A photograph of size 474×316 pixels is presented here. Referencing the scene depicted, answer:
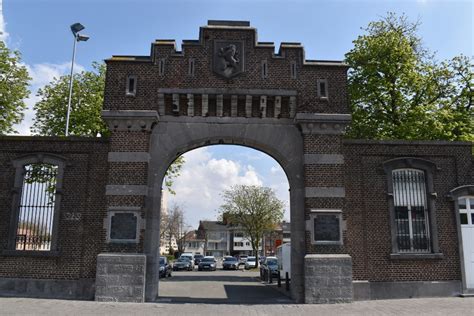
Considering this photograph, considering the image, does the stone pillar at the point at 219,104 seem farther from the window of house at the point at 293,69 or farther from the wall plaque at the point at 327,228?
the wall plaque at the point at 327,228

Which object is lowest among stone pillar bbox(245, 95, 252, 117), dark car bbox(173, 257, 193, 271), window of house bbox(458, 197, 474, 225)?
dark car bbox(173, 257, 193, 271)

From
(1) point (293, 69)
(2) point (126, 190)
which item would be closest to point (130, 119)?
(2) point (126, 190)

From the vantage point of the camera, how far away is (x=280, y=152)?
14.7 metres

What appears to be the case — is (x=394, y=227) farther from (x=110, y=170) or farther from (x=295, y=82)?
(x=110, y=170)

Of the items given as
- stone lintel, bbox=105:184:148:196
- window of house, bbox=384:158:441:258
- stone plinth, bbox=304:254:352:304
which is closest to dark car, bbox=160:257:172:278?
stone lintel, bbox=105:184:148:196

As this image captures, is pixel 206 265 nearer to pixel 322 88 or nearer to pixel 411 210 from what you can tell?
pixel 411 210

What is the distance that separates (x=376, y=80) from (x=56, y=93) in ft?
63.8

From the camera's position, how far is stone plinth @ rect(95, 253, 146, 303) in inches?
519

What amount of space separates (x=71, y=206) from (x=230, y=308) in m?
6.66

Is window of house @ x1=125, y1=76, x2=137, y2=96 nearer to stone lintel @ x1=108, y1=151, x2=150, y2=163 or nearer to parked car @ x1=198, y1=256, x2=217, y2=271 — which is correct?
stone lintel @ x1=108, y1=151, x2=150, y2=163

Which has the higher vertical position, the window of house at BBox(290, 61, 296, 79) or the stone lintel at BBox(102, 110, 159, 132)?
the window of house at BBox(290, 61, 296, 79)

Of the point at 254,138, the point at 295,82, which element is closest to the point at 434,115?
the point at 295,82

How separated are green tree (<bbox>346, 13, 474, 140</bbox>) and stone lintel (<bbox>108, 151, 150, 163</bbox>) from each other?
13981 millimetres

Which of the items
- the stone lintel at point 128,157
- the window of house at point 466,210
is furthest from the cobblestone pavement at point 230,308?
the stone lintel at point 128,157
